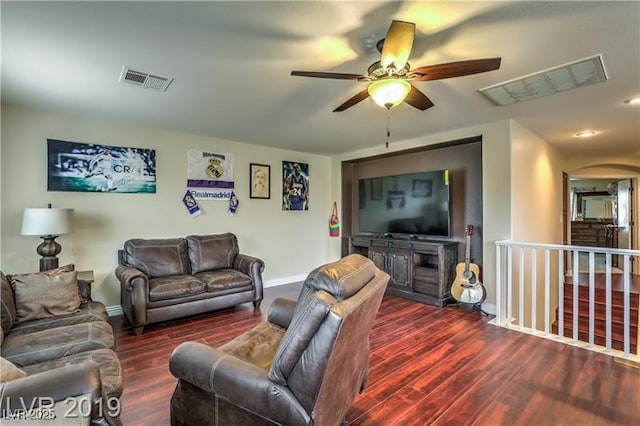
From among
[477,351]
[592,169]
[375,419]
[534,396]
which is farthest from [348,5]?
[592,169]

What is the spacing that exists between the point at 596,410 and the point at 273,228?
439cm

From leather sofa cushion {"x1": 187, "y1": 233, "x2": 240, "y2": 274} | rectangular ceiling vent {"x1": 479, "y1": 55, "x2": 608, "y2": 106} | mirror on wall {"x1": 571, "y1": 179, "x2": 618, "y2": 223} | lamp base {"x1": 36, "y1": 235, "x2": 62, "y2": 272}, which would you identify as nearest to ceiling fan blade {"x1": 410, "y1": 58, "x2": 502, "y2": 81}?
rectangular ceiling vent {"x1": 479, "y1": 55, "x2": 608, "y2": 106}

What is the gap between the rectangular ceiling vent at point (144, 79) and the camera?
96.6 inches

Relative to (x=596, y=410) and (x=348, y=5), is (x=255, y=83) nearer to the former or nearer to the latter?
(x=348, y=5)

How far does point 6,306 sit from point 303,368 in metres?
2.34

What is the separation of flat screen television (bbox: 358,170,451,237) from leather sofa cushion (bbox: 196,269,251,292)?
2419 millimetres

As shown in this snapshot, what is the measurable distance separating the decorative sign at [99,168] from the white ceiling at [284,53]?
436mm

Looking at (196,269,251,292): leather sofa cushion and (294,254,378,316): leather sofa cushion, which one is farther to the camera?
(196,269,251,292): leather sofa cushion

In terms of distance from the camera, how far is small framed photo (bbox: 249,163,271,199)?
16.5ft

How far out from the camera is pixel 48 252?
122 inches

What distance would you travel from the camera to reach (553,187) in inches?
207

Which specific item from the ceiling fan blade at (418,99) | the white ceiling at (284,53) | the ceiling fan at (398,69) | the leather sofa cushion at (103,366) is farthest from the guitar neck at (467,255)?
the leather sofa cushion at (103,366)

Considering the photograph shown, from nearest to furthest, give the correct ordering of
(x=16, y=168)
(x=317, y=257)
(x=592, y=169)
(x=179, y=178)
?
(x=16, y=168) → (x=179, y=178) → (x=317, y=257) → (x=592, y=169)

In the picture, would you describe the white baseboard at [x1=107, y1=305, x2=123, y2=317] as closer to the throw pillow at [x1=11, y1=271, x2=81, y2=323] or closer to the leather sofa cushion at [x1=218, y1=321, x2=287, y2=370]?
the throw pillow at [x1=11, y1=271, x2=81, y2=323]
